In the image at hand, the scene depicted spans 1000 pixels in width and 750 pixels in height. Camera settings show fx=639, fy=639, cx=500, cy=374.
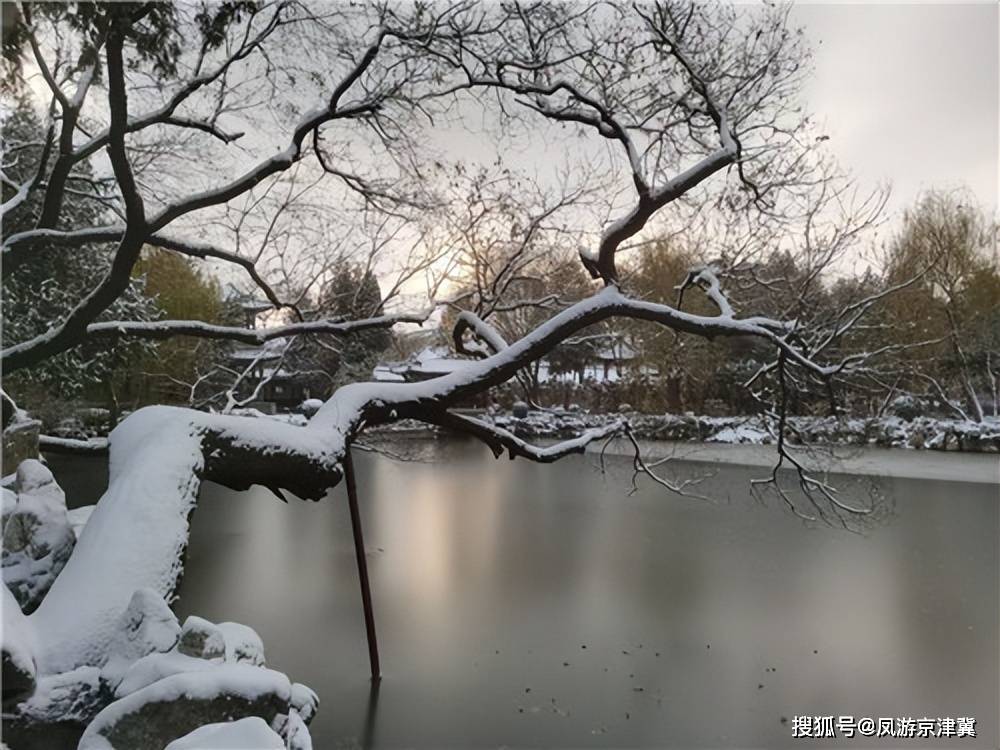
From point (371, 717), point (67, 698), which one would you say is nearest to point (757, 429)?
point (371, 717)

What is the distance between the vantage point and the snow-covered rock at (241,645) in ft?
5.74

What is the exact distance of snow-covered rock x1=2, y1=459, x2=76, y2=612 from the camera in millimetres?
2043

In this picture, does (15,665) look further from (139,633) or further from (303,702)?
(303,702)

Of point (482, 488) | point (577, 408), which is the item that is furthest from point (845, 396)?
point (577, 408)

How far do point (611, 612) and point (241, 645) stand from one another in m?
4.17

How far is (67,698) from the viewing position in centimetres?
153

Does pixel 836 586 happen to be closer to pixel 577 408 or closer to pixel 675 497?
pixel 675 497

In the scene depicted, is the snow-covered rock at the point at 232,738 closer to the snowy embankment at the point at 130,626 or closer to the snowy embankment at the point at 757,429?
the snowy embankment at the point at 130,626

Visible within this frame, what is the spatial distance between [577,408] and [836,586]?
32.6 feet

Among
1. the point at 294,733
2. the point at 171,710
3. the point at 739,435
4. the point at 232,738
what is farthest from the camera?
the point at 739,435

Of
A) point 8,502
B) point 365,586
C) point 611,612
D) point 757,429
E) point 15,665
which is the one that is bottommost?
point 611,612

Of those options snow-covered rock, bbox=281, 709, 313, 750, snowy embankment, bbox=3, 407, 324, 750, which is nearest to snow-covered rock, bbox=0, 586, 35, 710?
snowy embankment, bbox=3, 407, 324, 750

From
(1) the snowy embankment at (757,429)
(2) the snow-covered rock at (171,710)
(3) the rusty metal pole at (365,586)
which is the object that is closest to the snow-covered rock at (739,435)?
(1) the snowy embankment at (757,429)

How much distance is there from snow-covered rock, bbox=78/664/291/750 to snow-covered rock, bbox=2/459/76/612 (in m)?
0.93
